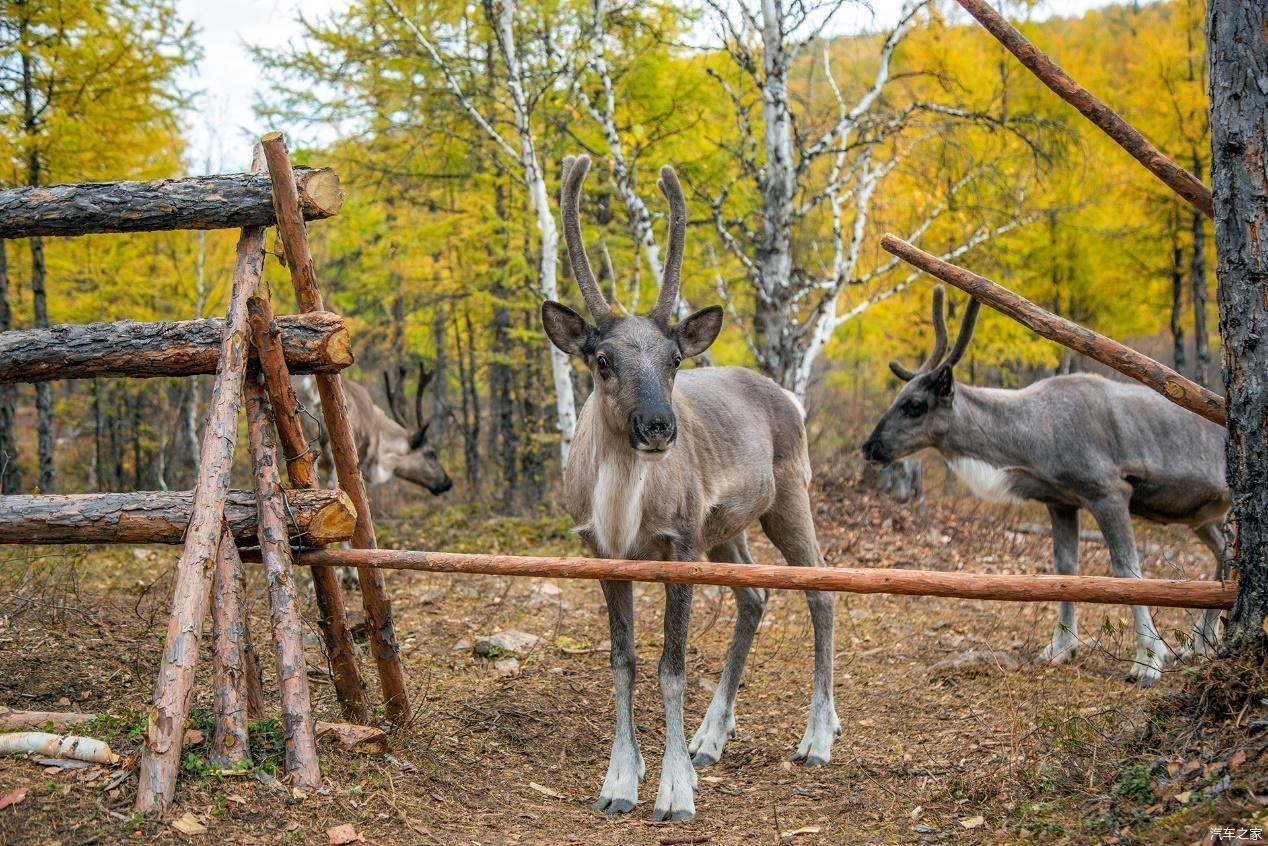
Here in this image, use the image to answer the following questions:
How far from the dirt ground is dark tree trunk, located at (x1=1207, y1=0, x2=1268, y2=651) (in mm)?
411

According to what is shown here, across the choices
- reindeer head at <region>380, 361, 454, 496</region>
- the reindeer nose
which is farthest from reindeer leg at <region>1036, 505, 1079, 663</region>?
reindeer head at <region>380, 361, 454, 496</region>

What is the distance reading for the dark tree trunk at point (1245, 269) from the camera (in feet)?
13.1

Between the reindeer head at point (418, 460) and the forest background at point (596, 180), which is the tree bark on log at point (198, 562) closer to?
the forest background at point (596, 180)

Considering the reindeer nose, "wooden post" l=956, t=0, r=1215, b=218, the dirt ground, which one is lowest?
the dirt ground

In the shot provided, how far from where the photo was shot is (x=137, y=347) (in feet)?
17.1

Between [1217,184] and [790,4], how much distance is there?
8.06 metres

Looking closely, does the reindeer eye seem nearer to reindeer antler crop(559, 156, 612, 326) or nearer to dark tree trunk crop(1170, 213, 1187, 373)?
reindeer antler crop(559, 156, 612, 326)

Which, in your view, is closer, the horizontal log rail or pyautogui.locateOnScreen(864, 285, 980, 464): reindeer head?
the horizontal log rail

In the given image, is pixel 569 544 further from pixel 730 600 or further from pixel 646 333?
pixel 646 333

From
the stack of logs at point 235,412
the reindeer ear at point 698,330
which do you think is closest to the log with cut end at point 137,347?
the stack of logs at point 235,412

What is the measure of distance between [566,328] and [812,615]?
8.46ft

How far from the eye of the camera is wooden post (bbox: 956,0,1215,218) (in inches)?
179

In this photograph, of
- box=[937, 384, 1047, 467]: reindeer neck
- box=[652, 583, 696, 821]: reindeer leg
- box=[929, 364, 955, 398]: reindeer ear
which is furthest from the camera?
box=[929, 364, 955, 398]: reindeer ear

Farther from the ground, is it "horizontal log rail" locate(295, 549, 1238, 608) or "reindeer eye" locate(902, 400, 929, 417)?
"reindeer eye" locate(902, 400, 929, 417)
